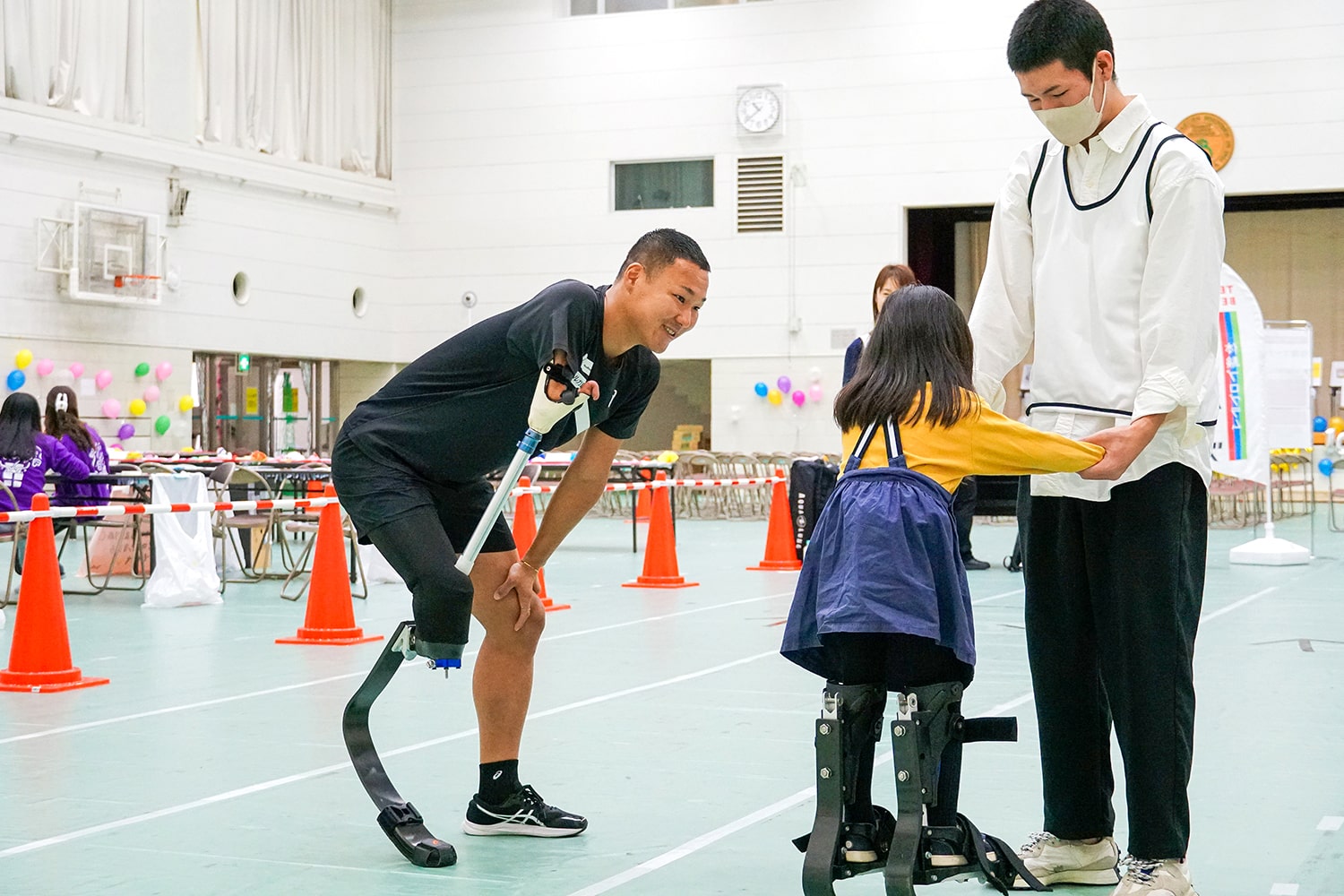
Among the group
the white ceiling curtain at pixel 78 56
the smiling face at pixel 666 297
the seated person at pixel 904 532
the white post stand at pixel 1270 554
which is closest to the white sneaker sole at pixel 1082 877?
the seated person at pixel 904 532

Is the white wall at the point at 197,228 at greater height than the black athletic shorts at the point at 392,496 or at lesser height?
greater

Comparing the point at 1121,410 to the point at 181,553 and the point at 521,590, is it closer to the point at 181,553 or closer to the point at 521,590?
the point at 521,590

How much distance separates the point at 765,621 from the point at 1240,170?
629 inches

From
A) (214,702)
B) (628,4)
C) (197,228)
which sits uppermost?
(628,4)

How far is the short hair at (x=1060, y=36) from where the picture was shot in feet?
11.2

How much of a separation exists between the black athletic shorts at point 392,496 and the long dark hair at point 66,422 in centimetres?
868

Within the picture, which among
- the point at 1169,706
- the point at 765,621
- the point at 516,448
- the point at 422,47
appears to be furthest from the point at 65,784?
the point at 422,47

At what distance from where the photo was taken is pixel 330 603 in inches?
357

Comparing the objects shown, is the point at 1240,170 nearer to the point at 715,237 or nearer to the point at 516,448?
the point at 715,237

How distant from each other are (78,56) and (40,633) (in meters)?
15.7

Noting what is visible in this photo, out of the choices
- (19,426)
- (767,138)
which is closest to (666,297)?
(19,426)

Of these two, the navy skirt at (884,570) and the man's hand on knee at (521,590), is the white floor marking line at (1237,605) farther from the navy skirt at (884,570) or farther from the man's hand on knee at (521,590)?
the navy skirt at (884,570)

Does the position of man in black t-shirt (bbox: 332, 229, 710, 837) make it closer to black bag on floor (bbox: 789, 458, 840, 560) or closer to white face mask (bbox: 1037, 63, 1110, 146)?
white face mask (bbox: 1037, 63, 1110, 146)

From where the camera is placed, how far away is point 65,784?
16.8 feet
